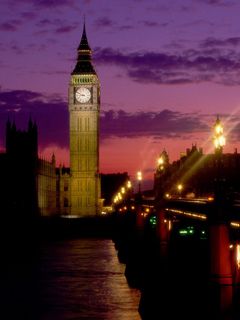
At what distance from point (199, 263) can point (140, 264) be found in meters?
7.97

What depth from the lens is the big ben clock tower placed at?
142 metres

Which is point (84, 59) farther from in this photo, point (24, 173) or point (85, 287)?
point (85, 287)

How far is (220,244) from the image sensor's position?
19.0 meters

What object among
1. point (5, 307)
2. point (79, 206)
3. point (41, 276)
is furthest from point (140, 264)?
point (79, 206)

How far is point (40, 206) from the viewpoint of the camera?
130 metres

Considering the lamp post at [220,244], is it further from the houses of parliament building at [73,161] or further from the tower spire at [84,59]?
the tower spire at [84,59]

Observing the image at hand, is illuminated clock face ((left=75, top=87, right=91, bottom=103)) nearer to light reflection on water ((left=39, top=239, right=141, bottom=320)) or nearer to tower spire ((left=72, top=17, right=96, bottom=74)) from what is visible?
tower spire ((left=72, top=17, right=96, bottom=74))

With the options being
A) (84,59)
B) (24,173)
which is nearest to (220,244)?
(24,173)

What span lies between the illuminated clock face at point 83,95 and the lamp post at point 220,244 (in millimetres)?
129155

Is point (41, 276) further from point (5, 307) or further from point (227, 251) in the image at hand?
point (227, 251)

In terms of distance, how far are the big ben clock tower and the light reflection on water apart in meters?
69.9

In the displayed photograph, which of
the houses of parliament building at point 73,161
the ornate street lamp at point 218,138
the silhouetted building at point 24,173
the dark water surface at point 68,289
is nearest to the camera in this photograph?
the ornate street lamp at point 218,138

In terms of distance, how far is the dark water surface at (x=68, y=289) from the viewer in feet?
122

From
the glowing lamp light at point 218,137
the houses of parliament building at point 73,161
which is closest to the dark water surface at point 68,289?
the glowing lamp light at point 218,137
